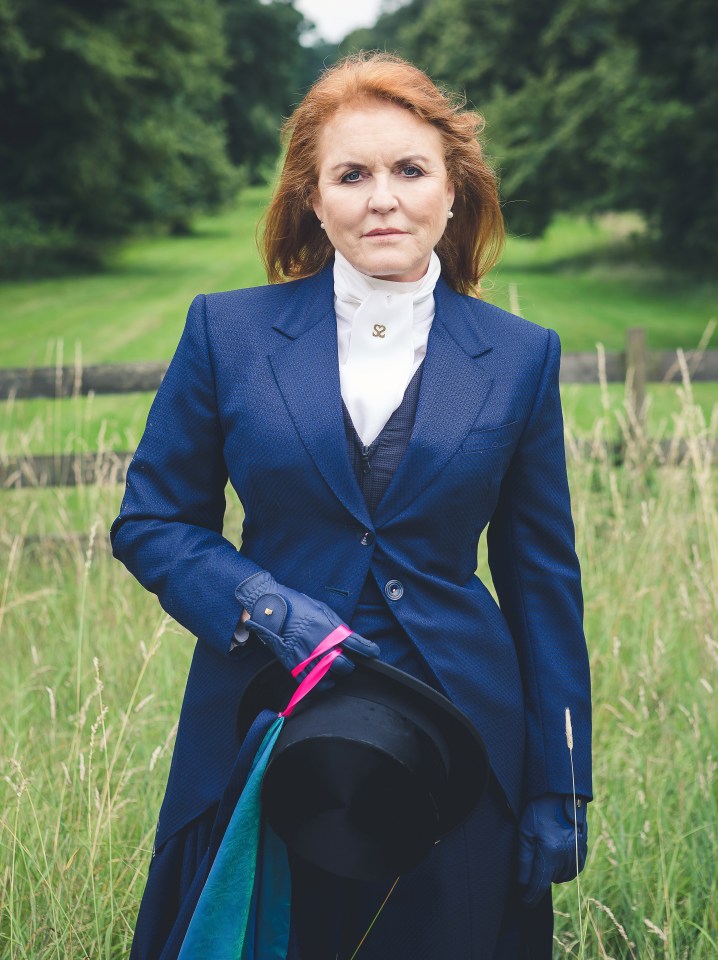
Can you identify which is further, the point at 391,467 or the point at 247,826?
the point at 391,467

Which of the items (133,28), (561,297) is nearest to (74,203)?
(133,28)

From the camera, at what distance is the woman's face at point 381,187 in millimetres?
1787

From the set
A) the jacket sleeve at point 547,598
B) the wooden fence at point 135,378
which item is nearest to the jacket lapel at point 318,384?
the jacket sleeve at point 547,598

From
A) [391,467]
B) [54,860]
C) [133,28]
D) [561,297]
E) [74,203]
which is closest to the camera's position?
[391,467]

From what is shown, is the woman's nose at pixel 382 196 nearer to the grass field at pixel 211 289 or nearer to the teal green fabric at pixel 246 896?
the teal green fabric at pixel 246 896

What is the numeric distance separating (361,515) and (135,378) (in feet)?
14.0

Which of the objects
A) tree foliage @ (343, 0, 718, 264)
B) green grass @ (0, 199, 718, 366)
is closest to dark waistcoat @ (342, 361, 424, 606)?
green grass @ (0, 199, 718, 366)

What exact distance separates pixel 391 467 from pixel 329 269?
16.4 inches

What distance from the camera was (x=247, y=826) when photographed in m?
1.63

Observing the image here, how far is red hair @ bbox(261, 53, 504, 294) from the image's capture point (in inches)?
72.2

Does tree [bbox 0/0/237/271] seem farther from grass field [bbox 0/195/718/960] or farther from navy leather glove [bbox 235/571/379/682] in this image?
navy leather glove [bbox 235/571/379/682]

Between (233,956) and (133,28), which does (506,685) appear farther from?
(133,28)

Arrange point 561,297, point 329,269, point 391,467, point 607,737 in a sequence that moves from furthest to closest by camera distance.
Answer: point 561,297
point 607,737
point 329,269
point 391,467

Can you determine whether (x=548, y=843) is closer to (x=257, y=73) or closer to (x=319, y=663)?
(x=319, y=663)
